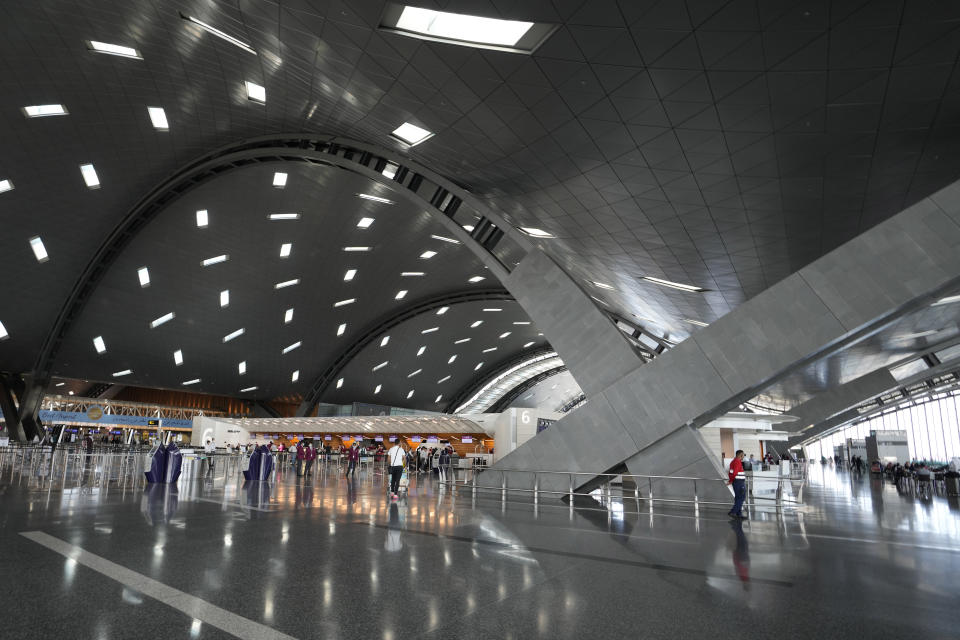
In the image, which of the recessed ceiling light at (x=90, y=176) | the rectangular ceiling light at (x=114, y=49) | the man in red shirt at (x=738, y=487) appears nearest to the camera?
the man in red shirt at (x=738, y=487)

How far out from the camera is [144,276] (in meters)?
34.5

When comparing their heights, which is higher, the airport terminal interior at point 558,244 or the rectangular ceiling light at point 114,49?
the rectangular ceiling light at point 114,49

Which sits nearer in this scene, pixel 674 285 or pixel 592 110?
pixel 592 110

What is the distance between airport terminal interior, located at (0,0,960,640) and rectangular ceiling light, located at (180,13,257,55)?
0.30 feet

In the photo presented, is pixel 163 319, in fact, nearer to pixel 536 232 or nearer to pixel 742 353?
pixel 536 232

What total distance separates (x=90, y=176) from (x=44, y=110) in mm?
5249

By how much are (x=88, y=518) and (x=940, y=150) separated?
1787 centimetres

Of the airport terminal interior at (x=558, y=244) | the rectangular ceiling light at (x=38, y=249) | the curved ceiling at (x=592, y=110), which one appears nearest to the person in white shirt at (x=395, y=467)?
the airport terminal interior at (x=558, y=244)

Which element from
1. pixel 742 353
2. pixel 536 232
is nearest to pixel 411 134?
pixel 536 232

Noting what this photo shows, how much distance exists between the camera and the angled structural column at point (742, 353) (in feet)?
35.9

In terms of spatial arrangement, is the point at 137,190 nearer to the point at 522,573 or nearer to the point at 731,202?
the point at 731,202

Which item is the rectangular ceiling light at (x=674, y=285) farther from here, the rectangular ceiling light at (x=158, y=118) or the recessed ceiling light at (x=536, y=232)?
the rectangular ceiling light at (x=158, y=118)

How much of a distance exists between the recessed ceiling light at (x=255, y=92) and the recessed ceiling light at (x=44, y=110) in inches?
319

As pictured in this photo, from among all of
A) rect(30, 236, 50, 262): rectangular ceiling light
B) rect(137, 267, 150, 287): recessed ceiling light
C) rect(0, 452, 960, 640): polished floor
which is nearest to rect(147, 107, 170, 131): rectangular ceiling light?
rect(30, 236, 50, 262): rectangular ceiling light
